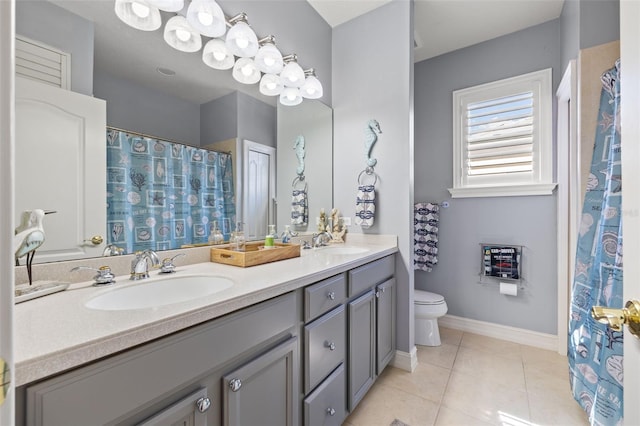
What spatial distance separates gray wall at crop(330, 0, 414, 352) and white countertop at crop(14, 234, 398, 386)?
1142 millimetres

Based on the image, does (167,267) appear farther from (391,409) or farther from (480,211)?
(480,211)

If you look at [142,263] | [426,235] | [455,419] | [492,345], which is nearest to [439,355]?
[492,345]

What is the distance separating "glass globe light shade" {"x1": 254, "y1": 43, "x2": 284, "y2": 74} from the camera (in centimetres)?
173

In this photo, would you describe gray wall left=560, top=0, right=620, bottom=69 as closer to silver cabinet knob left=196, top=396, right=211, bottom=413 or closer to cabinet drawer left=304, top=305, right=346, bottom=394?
cabinet drawer left=304, top=305, right=346, bottom=394

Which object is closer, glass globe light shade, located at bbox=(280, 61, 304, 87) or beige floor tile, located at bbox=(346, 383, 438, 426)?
beige floor tile, located at bbox=(346, 383, 438, 426)

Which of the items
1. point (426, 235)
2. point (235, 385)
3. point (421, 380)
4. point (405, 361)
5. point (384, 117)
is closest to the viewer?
point (235, 385)

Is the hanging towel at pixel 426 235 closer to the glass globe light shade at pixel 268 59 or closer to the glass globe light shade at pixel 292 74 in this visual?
the glass globe light shade at pixel 292 74

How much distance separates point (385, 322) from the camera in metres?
1.88

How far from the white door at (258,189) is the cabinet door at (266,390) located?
0.83 metres

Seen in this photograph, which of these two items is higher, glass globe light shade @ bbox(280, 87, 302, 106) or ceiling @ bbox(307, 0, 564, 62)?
ceiling @ bbox(307, 0, 564, 62)

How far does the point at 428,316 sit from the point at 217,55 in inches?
93.2

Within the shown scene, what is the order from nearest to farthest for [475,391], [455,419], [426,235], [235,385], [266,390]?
1. [235,385]
2. [266,390]
3. [455,419]
4. [475,391]
5. [426,235]

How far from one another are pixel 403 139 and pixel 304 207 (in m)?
0.88

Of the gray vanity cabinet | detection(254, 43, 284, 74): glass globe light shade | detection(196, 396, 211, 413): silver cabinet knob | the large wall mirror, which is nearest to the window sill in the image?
the large wall mirror
